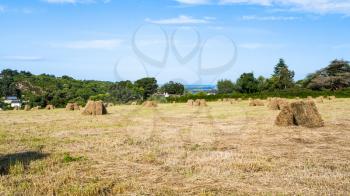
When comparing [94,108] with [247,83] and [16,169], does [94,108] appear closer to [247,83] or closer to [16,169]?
[16,169]

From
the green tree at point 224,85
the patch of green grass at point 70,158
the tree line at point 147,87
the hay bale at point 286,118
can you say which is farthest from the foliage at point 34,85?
the patch of green grass at point 70,158

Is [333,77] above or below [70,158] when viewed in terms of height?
above

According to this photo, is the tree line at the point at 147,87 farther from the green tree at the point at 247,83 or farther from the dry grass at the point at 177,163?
the dry grass at the point at 177,163

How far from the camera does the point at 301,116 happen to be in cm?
1642

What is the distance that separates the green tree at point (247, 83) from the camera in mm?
96250

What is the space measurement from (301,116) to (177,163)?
905 centimetres

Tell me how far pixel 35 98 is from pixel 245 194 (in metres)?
62.5

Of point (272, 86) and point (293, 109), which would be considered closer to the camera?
point (293, 109)

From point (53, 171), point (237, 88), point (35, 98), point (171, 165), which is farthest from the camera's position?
point (237, 88)

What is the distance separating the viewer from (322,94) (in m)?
56.0

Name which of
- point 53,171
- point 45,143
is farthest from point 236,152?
point 45,143

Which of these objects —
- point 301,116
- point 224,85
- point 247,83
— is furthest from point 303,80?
point 301,116

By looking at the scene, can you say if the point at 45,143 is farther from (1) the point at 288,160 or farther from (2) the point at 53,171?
(1) the point at 288,160

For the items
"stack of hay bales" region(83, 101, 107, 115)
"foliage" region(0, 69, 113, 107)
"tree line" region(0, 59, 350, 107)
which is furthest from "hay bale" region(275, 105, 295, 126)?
"foliage" region(0, 69, 113, 107)
